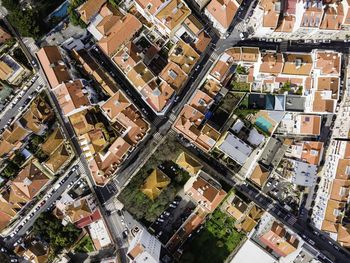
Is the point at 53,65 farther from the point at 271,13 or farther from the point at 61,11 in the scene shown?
the point at 271,13

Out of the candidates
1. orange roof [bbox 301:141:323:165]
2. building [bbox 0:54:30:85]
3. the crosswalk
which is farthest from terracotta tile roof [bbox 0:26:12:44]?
the crosswalk

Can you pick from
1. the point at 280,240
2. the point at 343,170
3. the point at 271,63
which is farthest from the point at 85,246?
the point at 343,170

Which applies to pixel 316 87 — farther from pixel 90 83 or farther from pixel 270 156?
pixel 90 83

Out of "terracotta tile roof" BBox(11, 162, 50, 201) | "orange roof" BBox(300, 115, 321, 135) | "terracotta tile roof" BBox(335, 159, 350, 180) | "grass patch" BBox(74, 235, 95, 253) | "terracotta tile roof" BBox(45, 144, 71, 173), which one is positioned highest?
"orange roof" BBox(300, 115, 321, 135)

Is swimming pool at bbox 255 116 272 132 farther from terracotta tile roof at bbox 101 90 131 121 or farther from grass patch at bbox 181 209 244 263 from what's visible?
terracotta tile roof at bbox 101 90 131 121

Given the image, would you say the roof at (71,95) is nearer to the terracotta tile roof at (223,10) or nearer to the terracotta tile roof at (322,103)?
the terracotta tile roof at (223,10)

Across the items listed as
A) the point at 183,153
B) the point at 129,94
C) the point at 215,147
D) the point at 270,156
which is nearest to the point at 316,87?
the point at 270,156
